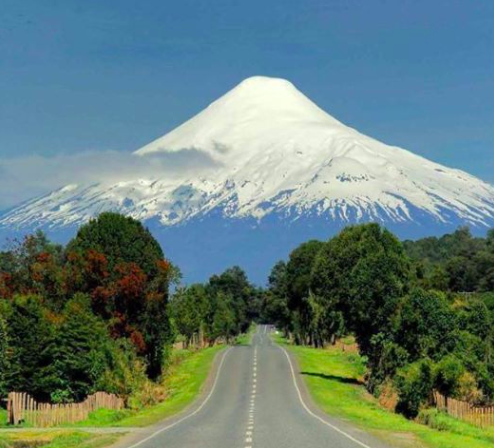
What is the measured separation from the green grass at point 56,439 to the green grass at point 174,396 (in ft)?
22.9

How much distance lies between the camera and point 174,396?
7138cm

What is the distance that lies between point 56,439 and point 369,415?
21099 millimetres

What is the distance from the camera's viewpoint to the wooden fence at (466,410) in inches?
2119

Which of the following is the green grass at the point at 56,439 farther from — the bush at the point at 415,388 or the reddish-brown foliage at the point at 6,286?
the reddish-brown foliage at the point at 6,286

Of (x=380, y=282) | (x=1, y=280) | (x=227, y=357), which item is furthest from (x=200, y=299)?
(x=380, y=282)

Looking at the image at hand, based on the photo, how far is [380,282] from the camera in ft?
244

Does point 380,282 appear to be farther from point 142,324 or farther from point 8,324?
point 8,324

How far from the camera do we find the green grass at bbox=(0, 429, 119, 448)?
3747cm

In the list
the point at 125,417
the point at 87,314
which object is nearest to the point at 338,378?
the point at 87,314

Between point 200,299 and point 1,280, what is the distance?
65.9 meters

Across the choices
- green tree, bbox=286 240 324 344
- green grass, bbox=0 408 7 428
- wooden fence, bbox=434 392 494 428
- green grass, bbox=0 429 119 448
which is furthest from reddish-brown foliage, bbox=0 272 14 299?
green tree, bbox=286 240 324 344

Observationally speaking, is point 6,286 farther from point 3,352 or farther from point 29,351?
→ point 3,352

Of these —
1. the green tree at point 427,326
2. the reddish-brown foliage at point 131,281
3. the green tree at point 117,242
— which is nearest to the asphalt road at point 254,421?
the green tree at point 427,326

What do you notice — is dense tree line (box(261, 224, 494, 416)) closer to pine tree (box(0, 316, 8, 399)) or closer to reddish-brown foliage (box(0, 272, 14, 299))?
pine tree (box(0, 316, 8, 399))
